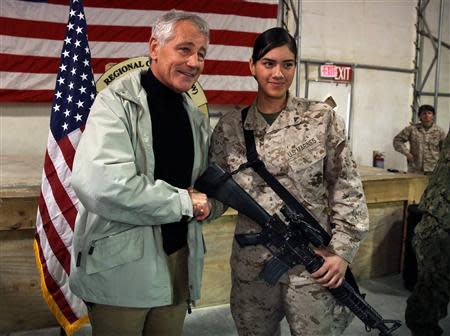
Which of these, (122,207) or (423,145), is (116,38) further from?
(423,145)

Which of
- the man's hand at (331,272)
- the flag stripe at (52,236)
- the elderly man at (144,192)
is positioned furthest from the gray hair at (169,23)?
the flag stripe at (52,236)

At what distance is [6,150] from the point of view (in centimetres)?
382

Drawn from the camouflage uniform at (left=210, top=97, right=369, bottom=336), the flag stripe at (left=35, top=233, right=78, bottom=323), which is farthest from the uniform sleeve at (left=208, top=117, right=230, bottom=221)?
the flag stripe at (left=35, top=233, right=78, bottom=323)

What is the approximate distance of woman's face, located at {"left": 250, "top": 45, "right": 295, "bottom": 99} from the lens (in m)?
1.31

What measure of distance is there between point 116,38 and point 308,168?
2870 mm

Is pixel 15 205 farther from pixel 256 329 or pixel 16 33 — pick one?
pixel 16 33

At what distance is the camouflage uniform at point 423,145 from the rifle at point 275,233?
162 inches

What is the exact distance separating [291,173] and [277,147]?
0.32 ft

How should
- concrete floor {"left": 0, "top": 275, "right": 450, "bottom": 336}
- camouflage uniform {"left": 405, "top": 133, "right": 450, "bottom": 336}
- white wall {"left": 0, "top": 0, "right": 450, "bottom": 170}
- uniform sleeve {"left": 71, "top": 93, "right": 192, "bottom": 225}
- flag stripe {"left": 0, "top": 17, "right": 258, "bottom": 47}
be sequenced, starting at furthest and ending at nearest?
white wall {"left": 0, "top": 0, "right": 450, "bottom": 170} < flag stripe {"left": 0, "top": 17, "right": 258, "bottom": 47} < concrete floor {"left": 0, "top": 275, "right": 450, "bottom": 336} < camouflage uniform {"left": 405, "top": 133, "right": 450, "bottom": 336} < uniform sleeve {"left": 71, "top": 93, "right": 192, "bottom": 225}

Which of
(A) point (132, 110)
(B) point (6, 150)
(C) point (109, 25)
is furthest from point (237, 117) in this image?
(B) point (6, 150)

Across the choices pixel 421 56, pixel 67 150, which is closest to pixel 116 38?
pixel 67 150

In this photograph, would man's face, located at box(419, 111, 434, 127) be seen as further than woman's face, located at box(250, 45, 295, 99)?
Yes

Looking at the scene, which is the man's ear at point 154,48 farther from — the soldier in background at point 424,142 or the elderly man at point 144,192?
the soldier in background at point 424,142

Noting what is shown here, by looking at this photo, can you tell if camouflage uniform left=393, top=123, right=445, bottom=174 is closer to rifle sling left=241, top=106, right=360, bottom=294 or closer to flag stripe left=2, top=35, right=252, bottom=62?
flag stripe left=2, top=35, right=252, bottom=62
